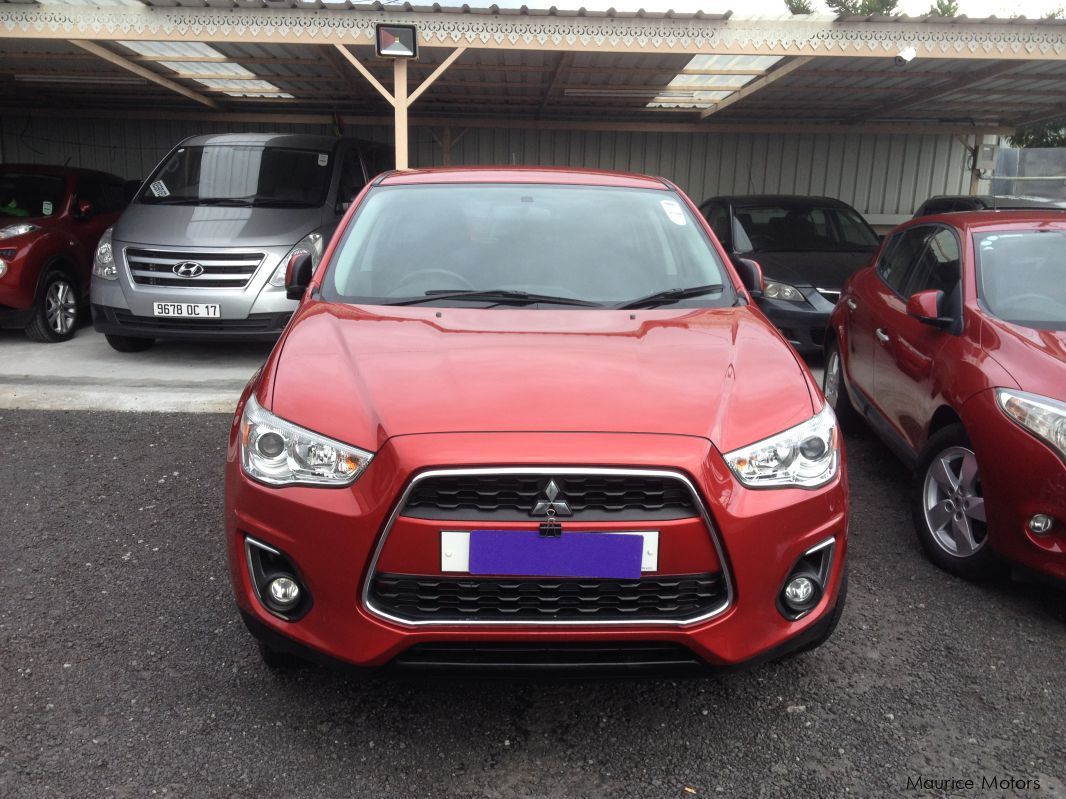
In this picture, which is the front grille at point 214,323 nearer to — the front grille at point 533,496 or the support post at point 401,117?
the support post at point 401,117

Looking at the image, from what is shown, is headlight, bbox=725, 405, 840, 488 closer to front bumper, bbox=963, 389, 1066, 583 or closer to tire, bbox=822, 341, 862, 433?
front bumper, bbox=963, 389, 1066, 583

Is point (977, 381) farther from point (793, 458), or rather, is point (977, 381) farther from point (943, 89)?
point (943, 89)

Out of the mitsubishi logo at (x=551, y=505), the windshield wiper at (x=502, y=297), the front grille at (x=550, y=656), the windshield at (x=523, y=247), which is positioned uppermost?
the windshield at (x=523, y=247)

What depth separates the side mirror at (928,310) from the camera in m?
3.79

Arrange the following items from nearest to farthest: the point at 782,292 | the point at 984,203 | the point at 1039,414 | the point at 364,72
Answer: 1. the point at 1039,414
2. the point at 782,292
3. the point at 364,72
4. the point at 984,203

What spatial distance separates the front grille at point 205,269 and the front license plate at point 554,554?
506 centimetres

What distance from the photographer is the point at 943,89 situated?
1023 cm

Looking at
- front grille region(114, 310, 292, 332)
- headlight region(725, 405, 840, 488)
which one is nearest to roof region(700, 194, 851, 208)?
front grille region(114, 310, 292, 332)

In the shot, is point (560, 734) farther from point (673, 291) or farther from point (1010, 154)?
point (1010, 154)

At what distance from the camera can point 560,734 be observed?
8.14ft

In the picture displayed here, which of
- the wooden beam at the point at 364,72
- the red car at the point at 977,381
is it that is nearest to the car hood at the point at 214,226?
the wooden beam at the point at 364,72

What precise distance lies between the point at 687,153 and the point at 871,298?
32.0 ft

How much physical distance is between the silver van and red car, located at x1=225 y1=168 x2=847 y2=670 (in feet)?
13.6

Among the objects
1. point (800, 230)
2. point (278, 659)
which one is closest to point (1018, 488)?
point (278, 659)
